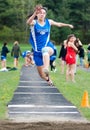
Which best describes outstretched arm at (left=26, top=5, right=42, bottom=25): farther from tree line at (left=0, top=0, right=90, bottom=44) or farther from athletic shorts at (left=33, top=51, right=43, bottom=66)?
tree line at (left=0, top=0, right=90, bottom=44)

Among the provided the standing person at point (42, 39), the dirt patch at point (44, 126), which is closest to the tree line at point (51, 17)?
the standing person at point (42, 39)

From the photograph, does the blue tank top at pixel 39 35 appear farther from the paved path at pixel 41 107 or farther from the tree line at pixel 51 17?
the tree line at pixel 51 17

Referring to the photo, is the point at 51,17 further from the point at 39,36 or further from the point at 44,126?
the point at 44,126

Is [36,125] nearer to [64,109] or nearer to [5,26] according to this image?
[64,109]

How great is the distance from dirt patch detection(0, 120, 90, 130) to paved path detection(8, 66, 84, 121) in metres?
0.72

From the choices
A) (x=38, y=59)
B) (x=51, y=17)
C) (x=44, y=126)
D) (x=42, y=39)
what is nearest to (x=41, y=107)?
(x=38, y=59)

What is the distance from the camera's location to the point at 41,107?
1405cm

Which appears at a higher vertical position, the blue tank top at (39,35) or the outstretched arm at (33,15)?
the outstretched arm at (33,15)

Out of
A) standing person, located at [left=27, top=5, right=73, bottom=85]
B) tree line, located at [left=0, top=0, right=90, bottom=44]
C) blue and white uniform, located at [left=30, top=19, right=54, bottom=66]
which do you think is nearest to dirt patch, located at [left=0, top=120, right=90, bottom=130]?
standing person, located at [left=27, top=5, right=73, bottom=85]

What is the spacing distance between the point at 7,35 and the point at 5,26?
431cm

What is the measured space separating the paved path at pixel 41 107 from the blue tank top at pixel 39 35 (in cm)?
169

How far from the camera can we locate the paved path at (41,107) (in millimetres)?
12398

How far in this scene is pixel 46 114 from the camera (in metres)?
12.9

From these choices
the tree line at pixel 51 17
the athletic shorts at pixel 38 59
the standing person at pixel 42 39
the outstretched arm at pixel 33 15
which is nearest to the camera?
the outstretched arm at pixel 33 15
